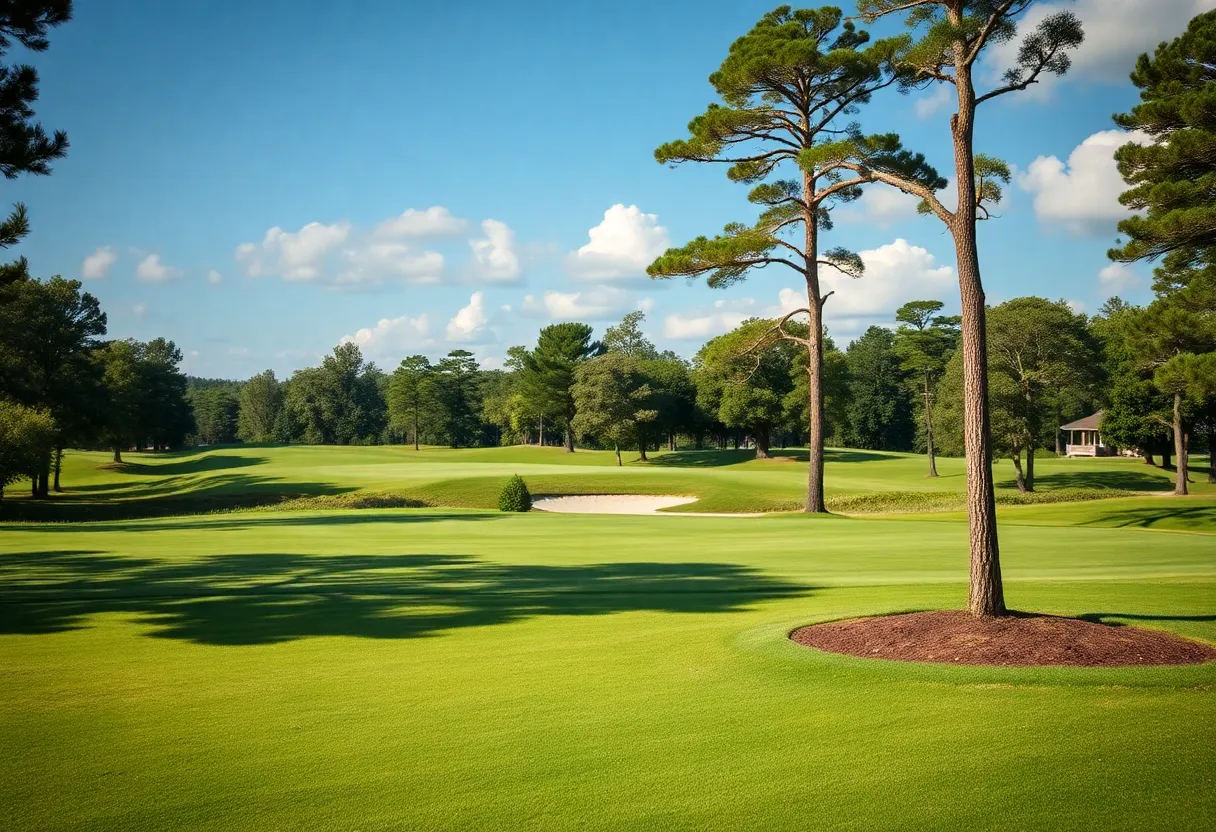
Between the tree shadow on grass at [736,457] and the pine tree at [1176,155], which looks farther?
the tree shadow on grass at [736,457]

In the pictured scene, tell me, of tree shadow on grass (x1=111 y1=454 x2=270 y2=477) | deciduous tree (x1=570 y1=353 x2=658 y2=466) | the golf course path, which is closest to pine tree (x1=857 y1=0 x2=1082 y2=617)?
the golf course path

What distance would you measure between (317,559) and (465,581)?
4.70m

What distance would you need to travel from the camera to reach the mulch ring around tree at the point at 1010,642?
8305 millimetres

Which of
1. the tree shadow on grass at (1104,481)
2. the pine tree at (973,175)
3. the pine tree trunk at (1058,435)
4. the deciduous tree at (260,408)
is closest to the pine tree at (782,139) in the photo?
the pine tree at (973,175)

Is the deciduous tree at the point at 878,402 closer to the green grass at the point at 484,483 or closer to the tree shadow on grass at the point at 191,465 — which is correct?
the green grass at the point at 484,483

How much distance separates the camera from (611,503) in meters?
45.9

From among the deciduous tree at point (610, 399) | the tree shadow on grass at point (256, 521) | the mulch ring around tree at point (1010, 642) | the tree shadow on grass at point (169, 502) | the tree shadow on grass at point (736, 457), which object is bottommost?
the tree shadow on grass at point (169, 502)

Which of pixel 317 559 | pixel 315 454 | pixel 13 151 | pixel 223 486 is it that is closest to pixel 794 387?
pixel 315 454

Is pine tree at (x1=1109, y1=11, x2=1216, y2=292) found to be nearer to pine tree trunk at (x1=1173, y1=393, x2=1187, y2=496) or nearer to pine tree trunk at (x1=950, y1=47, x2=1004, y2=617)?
pine tree trunk at (x1=950, y1=47, x2=1004, y2=617)

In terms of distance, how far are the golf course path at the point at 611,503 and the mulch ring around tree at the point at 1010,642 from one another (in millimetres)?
34343

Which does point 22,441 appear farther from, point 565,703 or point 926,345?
point 926,345

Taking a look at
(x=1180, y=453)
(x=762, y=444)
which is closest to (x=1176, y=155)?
(x=1180, y=453)

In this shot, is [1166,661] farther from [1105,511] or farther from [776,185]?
[1105,511]

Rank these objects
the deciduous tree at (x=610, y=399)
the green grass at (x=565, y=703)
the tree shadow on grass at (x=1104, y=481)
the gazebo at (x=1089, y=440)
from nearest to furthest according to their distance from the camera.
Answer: the green grass at (x=565, y=703) → the tree shadow on grass at (x=1104, y=481) → the deciduous tree at (x=610, y=399) → the gazebo at (x=1089, y=440)
